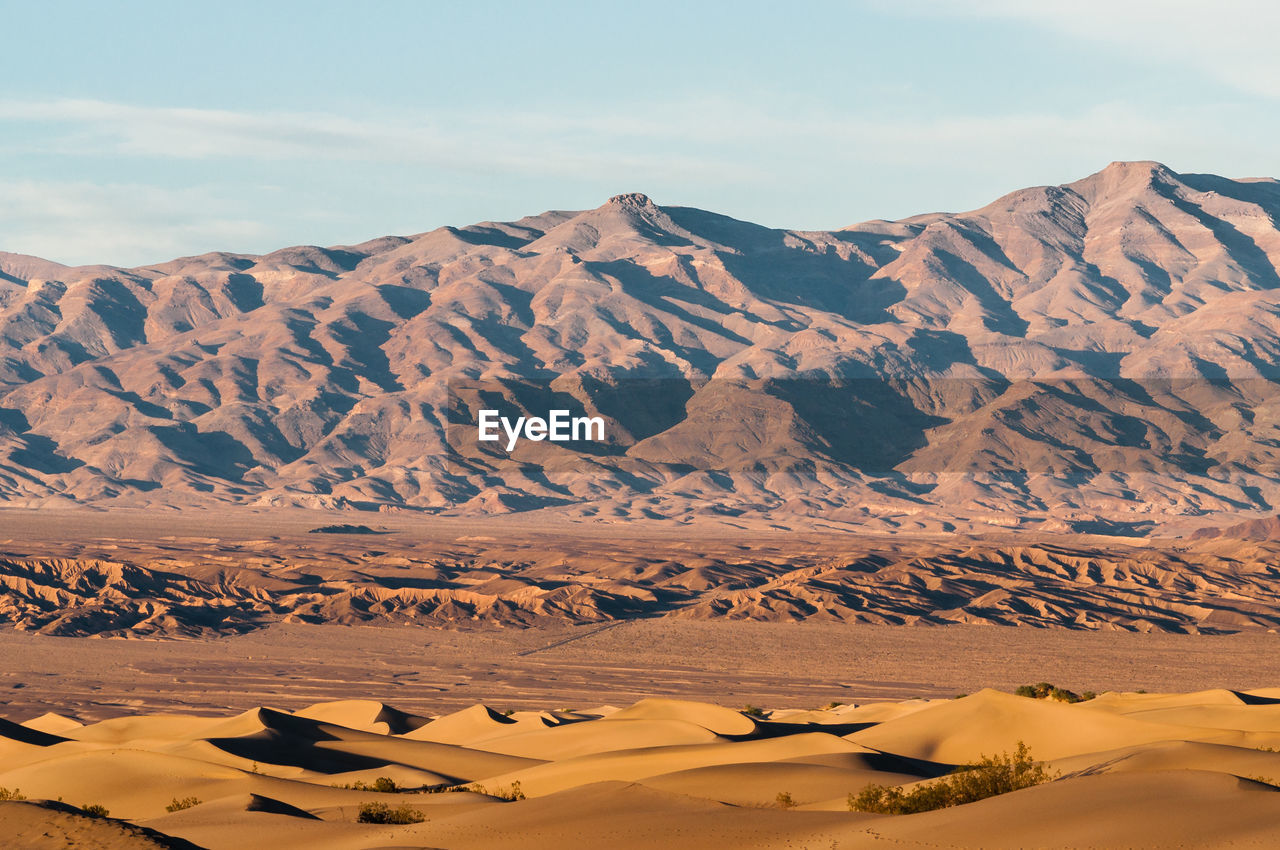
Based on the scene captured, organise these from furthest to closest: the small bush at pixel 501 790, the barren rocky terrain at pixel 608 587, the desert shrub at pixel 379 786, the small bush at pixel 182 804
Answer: the barren rocky terrain at pixel 608 587 < the desert shrub at pixel 379 786 < the small bush at pixel 501 790 < the small bush at pixel 182 804

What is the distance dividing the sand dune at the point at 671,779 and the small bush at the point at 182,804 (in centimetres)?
8

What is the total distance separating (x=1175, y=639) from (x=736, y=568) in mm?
38701

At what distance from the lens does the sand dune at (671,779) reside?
18.2 meters

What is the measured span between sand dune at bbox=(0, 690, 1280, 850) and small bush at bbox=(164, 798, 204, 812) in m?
0.08

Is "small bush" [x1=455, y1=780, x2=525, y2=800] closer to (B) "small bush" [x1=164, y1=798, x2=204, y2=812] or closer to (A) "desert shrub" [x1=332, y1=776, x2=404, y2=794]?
(A) "desert shrub" [x1=332, y1=776, x2=404, y2=794]

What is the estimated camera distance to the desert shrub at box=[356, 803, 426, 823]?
72.2 feet

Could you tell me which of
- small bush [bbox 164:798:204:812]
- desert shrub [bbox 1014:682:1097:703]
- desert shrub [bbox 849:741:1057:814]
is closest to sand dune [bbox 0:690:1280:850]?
small bush [bbox 164:798:204:812]

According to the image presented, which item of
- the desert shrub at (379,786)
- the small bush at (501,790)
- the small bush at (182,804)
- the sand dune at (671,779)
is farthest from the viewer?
the desert shrub at (379,786)

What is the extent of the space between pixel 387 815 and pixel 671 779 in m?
5.45

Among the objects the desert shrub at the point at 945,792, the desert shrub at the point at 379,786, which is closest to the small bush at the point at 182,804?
the desert shrub at the point at 379,786

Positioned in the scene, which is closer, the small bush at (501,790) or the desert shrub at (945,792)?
the desert shrub at (945,792)

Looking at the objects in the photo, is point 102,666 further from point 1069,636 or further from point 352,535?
point 352,535

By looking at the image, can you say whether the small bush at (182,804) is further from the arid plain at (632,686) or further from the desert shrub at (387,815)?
the desert shrub at (387,815)

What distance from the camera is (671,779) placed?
83.1 feet
